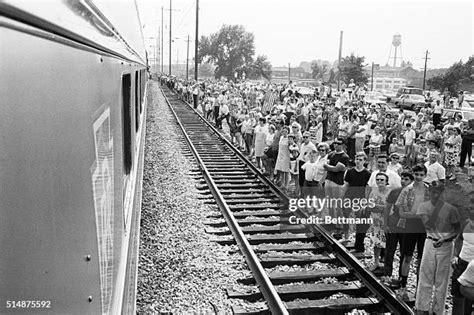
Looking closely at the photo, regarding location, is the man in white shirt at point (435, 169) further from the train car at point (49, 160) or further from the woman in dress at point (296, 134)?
the train car at point (49, 160)

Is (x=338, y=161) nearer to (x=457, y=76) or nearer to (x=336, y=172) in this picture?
(x=336, y=172)

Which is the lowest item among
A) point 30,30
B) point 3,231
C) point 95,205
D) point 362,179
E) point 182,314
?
point 182,314

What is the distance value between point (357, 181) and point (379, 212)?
0.79 metres

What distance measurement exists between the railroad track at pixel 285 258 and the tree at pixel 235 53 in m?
76.6

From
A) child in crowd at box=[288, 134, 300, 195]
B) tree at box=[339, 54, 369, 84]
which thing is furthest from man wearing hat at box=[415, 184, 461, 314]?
tree at box=[339, 54, 369, 84]

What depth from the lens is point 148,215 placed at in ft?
26.9

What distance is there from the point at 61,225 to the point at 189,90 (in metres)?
36.6

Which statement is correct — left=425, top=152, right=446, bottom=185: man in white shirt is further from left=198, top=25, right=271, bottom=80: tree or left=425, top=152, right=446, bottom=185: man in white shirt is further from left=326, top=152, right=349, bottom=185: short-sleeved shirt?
left=198, top=25, right=271, bottom=80: tree

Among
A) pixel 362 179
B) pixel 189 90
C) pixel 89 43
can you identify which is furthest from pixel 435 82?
pixel 89 43

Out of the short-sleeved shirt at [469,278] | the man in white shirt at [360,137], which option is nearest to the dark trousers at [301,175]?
the man in white shirt at [360,137]

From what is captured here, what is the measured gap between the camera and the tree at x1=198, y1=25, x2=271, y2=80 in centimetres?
8569

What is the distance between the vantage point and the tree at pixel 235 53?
8569 cm

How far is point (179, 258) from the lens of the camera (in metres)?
6.41

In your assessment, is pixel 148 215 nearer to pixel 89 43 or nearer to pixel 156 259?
pixel 156 259
